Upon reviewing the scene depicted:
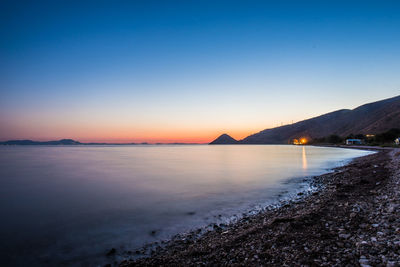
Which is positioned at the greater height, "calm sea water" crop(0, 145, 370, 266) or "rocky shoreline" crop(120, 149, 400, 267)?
"rocky shoreline" crop(120, 149, 400, 267)

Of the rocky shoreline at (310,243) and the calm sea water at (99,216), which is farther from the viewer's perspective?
the calm sea water at (99,216)

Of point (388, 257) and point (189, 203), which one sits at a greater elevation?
point (388, 257)

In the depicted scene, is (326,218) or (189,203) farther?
(189,203)

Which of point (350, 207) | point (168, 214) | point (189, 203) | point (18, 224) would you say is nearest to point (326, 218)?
point (350, 207)

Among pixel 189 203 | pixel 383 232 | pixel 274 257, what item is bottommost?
pixel 189 203

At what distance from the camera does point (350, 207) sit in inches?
308

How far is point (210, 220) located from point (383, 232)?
6410 millimetres

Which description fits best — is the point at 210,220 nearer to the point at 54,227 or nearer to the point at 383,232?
the point at 383,232

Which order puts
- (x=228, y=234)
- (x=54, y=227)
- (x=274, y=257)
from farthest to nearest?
(x=54, y=227) < (x=228, y=234) < (x=274, y=257)

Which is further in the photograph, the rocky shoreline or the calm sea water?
the calm sea water

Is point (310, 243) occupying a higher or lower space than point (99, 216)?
higher

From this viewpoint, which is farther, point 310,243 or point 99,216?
point 99,216

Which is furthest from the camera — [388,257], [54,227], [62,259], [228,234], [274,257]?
[54,227]

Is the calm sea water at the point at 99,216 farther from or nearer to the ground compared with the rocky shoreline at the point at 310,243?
nearer to the ground
